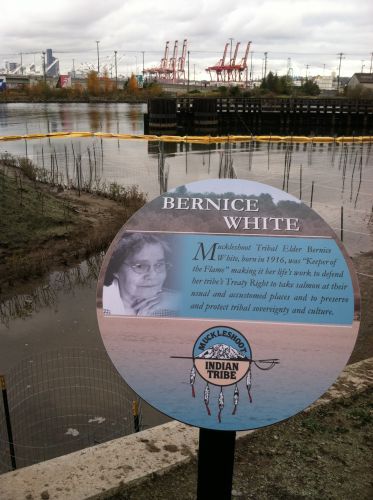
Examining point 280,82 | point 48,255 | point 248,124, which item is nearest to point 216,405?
point 48,255

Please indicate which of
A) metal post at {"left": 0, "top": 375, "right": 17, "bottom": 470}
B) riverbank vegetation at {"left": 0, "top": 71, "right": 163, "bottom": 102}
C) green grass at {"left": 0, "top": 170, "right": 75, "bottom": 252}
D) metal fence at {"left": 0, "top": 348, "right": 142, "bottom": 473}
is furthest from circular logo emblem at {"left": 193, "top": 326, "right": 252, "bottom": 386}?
riverbank vegetation at {"left": 0, "top": 71, "right": 163, "bottom": 102}

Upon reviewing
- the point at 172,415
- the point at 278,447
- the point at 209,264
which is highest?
the point at 209,264

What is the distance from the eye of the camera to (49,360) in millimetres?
8094

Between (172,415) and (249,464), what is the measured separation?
2077 millimetres

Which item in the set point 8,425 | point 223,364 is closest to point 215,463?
point 223,364

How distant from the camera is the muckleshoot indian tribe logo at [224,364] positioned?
2629 mm

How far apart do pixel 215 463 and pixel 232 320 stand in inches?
37.3

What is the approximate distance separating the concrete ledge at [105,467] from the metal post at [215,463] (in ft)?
4.01

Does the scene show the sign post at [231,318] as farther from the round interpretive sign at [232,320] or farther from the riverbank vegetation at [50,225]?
the riverbank vegetation at [50,225]

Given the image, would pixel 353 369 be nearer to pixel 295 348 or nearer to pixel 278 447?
pixel 278 447

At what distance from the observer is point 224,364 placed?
8.63 ft

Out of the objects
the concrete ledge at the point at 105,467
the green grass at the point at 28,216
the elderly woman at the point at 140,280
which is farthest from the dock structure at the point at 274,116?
the elderly woman at the point at 140,280

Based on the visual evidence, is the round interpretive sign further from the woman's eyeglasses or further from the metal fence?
the metal fence

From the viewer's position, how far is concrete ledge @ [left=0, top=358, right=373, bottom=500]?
3.97 meters
